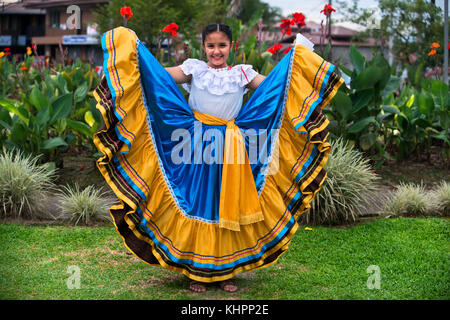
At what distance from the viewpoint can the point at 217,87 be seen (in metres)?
3.45

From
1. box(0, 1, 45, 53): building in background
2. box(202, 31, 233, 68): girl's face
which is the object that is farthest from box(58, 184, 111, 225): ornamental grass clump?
box(0, 1, 45, 53): building in background

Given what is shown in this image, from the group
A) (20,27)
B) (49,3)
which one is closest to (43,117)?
(49,3)

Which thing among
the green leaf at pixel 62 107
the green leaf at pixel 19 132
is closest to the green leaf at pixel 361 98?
the green leaf at pixel 62 107

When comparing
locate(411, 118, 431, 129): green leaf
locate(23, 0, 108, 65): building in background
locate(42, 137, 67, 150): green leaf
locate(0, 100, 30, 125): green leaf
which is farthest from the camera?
locate(23, 0, 108, 65): building in background

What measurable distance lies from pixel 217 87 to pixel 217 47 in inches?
10.5

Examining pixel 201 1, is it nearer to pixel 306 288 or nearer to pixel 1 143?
pixel 1 143

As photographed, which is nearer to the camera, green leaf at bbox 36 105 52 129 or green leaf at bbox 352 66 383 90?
green leaf at bbox 36 105 52 129

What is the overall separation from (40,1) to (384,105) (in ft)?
83.9

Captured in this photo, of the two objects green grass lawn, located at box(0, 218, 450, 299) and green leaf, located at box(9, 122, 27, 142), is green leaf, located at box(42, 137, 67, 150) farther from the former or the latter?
green grass lawn, located at box(0, 218, 450, 299)

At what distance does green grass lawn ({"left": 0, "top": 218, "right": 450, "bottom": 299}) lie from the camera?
3.49 metres

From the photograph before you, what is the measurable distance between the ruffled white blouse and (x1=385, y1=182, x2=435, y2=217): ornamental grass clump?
2617 mm

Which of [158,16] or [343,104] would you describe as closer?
[343,104]

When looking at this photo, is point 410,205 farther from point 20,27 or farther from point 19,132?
point 20,27

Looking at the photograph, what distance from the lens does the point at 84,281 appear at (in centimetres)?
367
